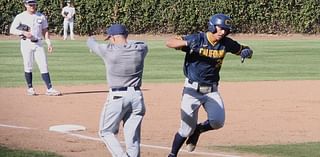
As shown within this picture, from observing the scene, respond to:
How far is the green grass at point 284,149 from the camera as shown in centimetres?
1060

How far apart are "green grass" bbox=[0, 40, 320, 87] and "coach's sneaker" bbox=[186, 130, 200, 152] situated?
9658mm

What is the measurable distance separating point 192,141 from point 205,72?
40.4 inches

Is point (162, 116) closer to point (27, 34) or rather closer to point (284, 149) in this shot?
point (284, 149)

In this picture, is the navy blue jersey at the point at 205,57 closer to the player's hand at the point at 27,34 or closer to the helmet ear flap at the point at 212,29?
the helmet ear flap at the point at 212,29

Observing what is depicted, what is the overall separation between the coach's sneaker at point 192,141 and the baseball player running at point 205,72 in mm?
154

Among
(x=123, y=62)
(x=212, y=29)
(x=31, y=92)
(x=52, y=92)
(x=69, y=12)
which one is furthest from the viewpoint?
(x=69, y=12)

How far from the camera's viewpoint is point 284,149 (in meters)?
11.0

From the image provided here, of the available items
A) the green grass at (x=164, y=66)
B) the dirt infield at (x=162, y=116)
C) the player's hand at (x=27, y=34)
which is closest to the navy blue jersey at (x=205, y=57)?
the dirt infield at (x=162, y=116)

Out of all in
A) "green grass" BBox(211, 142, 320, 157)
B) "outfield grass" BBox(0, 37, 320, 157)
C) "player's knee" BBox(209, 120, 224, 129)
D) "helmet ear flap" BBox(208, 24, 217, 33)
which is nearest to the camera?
"helmet ear flap" BBox(208, 24, 217, 33)

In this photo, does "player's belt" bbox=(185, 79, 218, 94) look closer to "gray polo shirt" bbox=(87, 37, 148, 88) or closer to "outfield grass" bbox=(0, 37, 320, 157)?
"gray polo shirt" bbox=(87, 37, 148, 88)

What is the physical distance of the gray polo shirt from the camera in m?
8.94

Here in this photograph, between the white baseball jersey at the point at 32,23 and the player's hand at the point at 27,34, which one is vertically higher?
the white baseball jersey at the point at 32,23

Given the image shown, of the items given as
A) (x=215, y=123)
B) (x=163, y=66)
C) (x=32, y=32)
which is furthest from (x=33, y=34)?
(x=163, y=66)

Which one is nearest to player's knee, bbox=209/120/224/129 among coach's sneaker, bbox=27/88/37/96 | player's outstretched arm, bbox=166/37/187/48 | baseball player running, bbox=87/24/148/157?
player's outstretched arm, bbox=166/37/187/48
